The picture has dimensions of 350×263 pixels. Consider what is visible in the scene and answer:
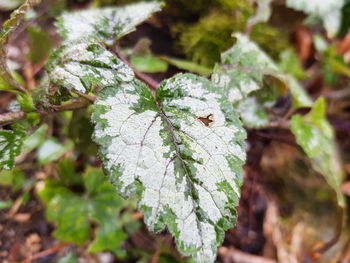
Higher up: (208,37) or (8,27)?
(208,37)

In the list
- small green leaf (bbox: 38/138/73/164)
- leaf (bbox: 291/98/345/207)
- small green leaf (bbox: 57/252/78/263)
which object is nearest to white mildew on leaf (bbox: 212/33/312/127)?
leaf (bbox: 291/98/345/207)

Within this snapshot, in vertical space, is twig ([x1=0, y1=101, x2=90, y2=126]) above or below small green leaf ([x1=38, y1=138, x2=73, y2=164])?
above

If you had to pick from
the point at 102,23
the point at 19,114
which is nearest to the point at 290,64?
the point at 102,23

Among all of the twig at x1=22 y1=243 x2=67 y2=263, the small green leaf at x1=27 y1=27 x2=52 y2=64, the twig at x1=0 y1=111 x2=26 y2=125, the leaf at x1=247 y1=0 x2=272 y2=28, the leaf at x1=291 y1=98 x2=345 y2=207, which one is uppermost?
the leaf at x1=247 y1=0 x2=272 y2=28

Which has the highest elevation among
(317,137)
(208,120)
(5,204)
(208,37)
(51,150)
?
(208,37)

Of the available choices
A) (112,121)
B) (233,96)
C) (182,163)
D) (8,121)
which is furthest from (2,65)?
(233,96)

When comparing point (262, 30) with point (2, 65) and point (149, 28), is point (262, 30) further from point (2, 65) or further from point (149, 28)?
point (2, 65)

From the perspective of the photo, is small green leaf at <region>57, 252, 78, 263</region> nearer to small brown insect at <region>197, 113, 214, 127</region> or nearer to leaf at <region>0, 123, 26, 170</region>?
leaf at <region>0, 123, 26, 170</region>

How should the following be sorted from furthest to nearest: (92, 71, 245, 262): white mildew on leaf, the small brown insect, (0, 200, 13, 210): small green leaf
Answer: (0, 200, 13, 210): small green leaf
the small brown insect
(92, 71, 245, 262): white mildew on leaf

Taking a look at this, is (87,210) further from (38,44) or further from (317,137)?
(317,137)
